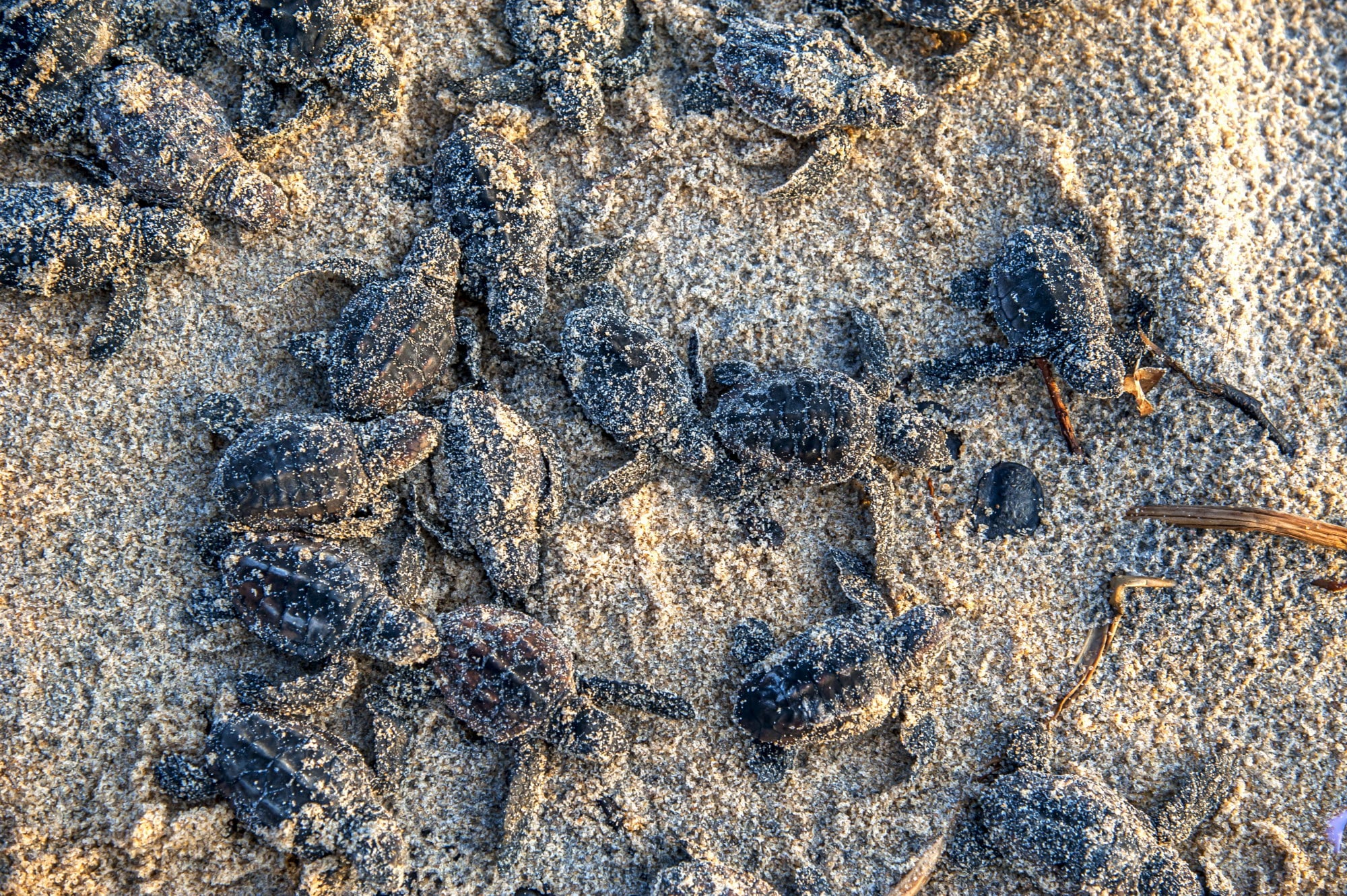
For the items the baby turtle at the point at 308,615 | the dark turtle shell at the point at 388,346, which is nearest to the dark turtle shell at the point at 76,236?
the dark turtle shell at the point at 388,346

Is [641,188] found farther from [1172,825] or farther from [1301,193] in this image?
[1172,825]

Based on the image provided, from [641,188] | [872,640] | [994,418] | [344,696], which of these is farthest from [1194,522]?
[344,696]

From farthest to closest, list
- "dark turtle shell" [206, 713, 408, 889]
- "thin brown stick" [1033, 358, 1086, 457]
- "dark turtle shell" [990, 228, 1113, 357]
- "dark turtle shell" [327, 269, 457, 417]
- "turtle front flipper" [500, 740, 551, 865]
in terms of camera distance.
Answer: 1. "thin brown stick" [1033, 358, 1086, 457]
2. "dark turtle shell" [990, 228, 1113, 357]
3. "dark turtle shell" [327, 269, 457, 417]
4. "turtle front flipper" [500, 740, 551, 865]
5. "dark turtle shell" [206, 713, 408, 889]

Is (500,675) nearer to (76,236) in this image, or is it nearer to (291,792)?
(291,792)

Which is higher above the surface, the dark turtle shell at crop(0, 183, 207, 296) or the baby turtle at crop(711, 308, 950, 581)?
the dark turtle shell at crop(0, 183, 207, 296)

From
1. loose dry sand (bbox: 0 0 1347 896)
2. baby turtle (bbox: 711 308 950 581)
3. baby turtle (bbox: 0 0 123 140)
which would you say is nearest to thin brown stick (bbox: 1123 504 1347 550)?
loose dry sand (bbox: 0 0 1347 896)

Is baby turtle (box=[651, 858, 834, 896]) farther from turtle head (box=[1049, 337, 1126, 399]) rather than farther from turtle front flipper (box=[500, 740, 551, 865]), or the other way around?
turtle head (box=[1049, 337, 1126, 399])

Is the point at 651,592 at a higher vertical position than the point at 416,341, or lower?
lower
